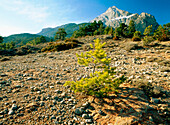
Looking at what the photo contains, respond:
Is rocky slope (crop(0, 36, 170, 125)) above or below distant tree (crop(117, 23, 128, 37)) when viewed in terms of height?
below

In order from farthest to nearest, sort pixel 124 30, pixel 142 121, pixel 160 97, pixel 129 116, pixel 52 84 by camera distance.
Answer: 1. pixel 124 30
2. pixel 52 84
3. pixel 160 97
4. pixel 129 116
5. pixel 142 121

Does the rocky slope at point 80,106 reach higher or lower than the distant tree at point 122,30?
lower

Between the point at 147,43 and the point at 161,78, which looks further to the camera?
the point at 147,43

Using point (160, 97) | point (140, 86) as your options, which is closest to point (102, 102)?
point (140, 86)

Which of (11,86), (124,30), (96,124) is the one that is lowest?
(96,124)

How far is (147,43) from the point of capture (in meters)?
21.3

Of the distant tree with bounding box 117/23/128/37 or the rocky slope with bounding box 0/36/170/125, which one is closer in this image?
the rocky slope with bounding box 0/36/170/125

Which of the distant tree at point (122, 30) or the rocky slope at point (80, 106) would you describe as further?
the distant tree at point (122, 30)

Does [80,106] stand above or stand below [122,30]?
below

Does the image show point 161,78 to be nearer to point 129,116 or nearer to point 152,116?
point 152,116

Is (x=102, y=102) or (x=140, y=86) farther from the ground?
(x=140, y=86)

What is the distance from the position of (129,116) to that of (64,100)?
3.36 metres

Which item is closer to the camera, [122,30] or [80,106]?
[80,106]

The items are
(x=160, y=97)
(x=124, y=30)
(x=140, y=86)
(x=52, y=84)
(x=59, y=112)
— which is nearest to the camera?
(x=59, y=112)
